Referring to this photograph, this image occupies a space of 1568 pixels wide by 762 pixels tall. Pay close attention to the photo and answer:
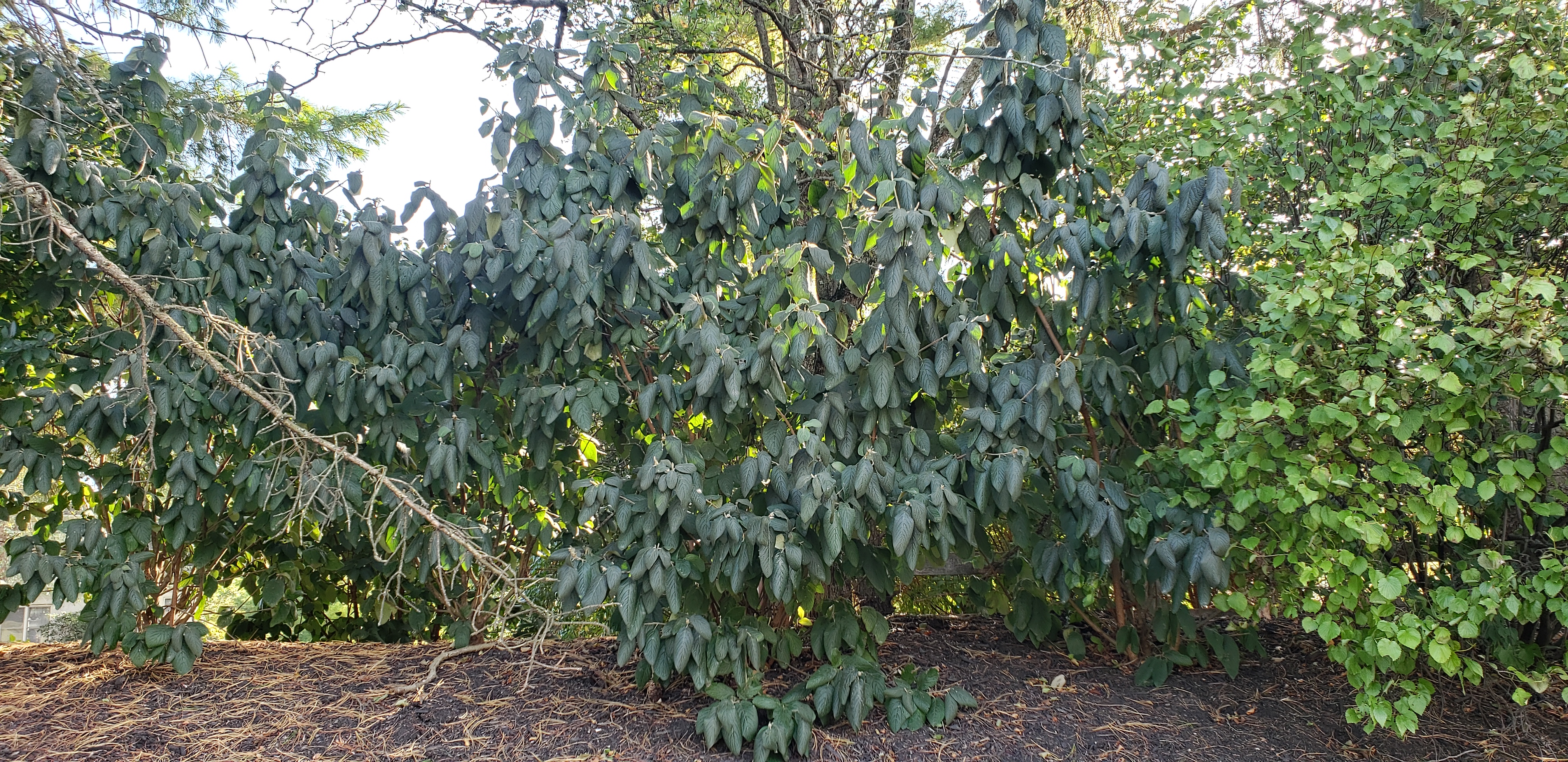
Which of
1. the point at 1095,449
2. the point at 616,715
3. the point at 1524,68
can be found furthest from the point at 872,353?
the point at 1524,68

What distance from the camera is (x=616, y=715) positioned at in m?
2.81

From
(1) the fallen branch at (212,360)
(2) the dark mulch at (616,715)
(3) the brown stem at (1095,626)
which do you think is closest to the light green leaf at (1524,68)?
(2) the dark mulch at (616,715)

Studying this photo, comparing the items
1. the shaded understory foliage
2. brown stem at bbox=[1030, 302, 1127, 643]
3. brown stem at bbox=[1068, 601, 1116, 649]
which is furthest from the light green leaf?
brown stem at bbox=[1068, 601, 1116, 649]

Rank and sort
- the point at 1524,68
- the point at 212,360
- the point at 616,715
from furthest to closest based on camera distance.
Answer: the point at 616,715 < the point at 212,360 < the point at 1524,68

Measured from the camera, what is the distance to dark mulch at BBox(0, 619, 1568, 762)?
2557 millimetres

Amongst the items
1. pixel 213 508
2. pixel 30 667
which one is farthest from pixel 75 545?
pixel 30 667

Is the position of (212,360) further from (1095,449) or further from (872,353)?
(1095,449)

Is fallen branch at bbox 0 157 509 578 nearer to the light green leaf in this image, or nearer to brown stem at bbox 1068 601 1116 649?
brown stem at bbox 1068 601 1116 649

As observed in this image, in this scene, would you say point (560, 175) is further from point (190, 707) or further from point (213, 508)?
point (190, 707)

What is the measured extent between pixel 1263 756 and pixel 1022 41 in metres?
2.21

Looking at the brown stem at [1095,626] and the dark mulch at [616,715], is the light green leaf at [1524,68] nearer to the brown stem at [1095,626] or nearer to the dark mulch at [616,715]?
the dark mulch at [616,715]

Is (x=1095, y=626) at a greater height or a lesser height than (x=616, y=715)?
greater

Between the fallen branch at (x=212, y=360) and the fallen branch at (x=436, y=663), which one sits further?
the fallen branch at (x=436, y=663)

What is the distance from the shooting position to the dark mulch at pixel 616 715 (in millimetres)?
2557
